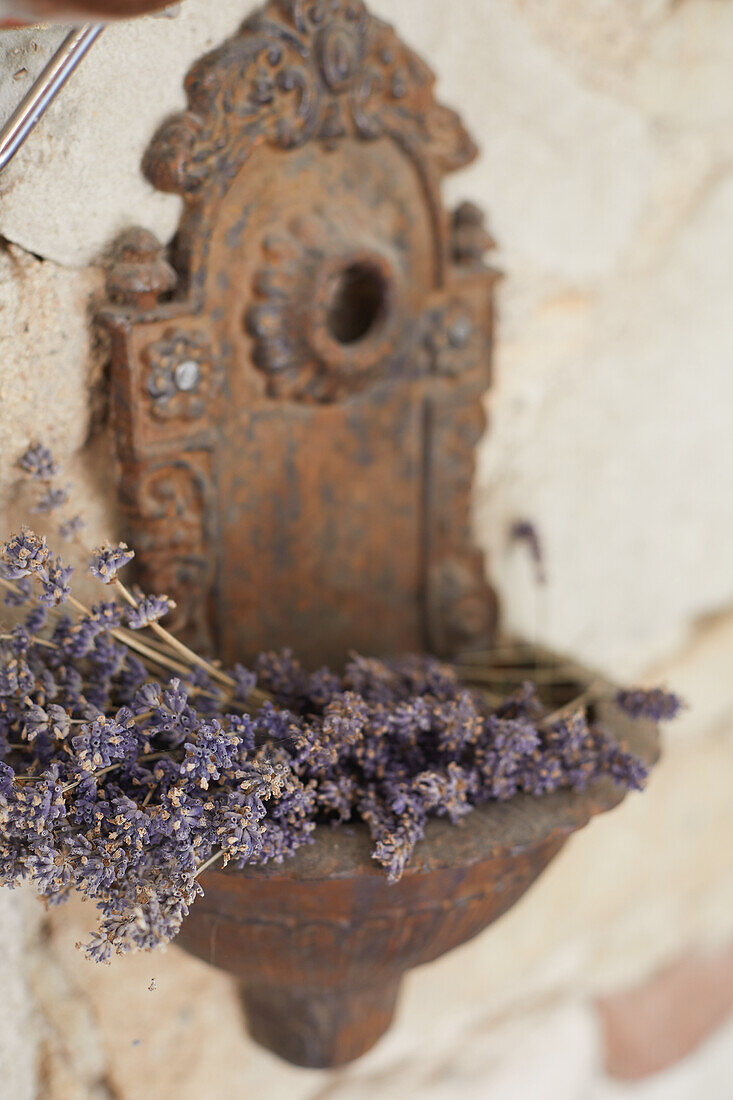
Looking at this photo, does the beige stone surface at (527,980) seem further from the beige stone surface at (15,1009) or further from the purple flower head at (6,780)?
the purple flower head at (6,780)

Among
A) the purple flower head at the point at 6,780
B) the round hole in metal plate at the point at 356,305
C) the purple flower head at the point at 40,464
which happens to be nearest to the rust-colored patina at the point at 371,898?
the purple flower head at the point at 6,780

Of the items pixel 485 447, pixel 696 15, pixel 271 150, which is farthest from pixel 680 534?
pixel 271 150

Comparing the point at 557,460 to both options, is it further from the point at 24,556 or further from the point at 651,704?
the point at 24,556

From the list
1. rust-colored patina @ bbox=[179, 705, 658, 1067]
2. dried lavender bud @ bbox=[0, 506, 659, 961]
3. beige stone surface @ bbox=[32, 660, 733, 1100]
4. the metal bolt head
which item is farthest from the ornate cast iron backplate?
beige stone surface @ bbox=[32, 660, 733, 1100]

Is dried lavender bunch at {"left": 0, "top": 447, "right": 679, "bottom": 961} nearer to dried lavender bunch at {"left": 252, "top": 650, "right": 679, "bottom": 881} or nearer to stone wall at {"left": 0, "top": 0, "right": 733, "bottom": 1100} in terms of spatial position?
dried lavender bunch at {"left": 252, "top": 650, "right": 679, "bottom": 881}

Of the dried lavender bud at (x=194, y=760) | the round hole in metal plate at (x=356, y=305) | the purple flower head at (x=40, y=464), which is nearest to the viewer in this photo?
the dried lavender bud at (x=194, y=760)
